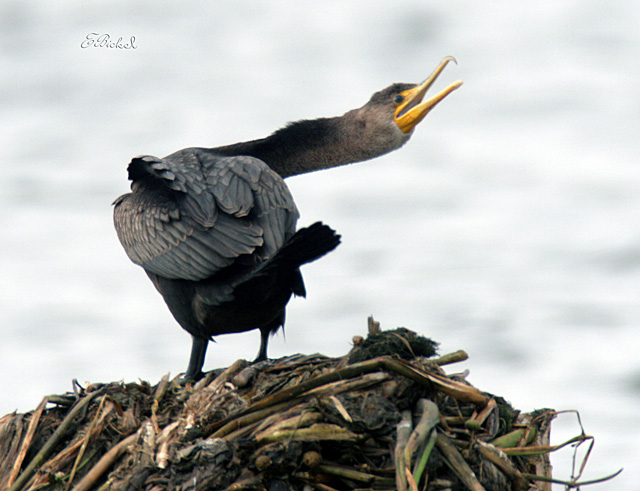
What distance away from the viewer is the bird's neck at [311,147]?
291 inches

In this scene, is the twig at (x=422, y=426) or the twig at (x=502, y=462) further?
the twig at (x=502, y=462)

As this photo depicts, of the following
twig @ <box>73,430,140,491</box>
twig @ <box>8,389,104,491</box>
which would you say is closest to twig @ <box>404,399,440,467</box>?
twig @ <box>73,430,140,491</box>

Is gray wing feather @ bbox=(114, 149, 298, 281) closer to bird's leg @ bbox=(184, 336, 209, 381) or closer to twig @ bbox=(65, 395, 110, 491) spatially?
bird's leg @ bbox=(184, 336, 209, 381)

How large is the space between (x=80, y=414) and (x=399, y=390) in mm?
1796

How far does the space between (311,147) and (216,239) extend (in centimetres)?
218

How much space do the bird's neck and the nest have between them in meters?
3.38

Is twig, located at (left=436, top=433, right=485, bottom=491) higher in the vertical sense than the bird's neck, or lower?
lower

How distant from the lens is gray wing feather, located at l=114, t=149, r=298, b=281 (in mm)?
5531

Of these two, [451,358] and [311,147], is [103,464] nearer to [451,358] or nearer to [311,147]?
[451,358]

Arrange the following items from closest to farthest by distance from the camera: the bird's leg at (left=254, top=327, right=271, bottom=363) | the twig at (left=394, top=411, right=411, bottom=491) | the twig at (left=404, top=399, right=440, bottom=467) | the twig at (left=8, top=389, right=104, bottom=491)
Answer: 1. the twig at (left=394, top=411, right=411, bottom=491)
2. the twig at (left=404, top=399, right=440, bottom=467)
3. the twig at (left=8, top=389, right=104, bottom=491)
4. the bird's leg at (left=254, top=327, right=271, bottom=363)

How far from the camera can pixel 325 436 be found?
3.41m

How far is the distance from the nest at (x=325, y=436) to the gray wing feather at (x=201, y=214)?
1374 millimetres

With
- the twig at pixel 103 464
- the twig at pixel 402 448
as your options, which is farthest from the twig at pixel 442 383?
the twig at pixel 103 464

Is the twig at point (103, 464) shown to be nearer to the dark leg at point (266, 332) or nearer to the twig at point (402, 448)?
the twig at point (402, 448)
